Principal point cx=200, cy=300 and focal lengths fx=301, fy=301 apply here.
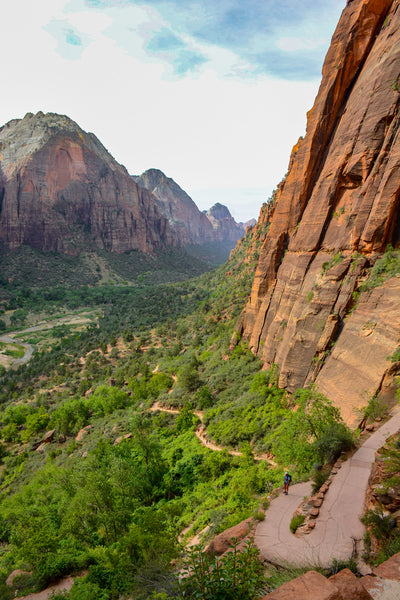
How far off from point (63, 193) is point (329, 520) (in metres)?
154

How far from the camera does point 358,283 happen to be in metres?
16.4

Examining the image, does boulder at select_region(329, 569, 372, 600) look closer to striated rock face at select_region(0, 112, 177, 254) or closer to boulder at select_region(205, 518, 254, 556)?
boulder at select_region(205, 518, 254, 556)

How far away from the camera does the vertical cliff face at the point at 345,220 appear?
14.9m

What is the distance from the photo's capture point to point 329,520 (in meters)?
9.06

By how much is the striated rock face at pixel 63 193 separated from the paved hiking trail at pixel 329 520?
131632 millimetres

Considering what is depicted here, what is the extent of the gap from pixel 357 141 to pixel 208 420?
22.0 m

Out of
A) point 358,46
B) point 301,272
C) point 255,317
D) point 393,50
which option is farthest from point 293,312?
point 358,46

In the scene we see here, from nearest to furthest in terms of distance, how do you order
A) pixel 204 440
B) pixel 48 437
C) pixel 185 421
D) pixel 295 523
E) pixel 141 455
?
1. pixel 295 523
2. pixel 141 455
3. pixel 204 440
4. pixel 185 421
5. pixel 48 437

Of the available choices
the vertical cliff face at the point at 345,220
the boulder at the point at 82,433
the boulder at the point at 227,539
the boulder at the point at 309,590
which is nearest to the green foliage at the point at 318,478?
the boulder at the point at 227,539

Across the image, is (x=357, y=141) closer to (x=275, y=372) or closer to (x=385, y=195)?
(x=385, y=195)

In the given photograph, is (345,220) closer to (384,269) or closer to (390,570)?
(384,269)

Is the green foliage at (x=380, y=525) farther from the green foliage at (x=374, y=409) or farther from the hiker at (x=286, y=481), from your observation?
the green foliage at (x=374, y=409)

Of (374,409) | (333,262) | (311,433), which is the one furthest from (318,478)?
(333,262)

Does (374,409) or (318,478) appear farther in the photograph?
(374,409)
